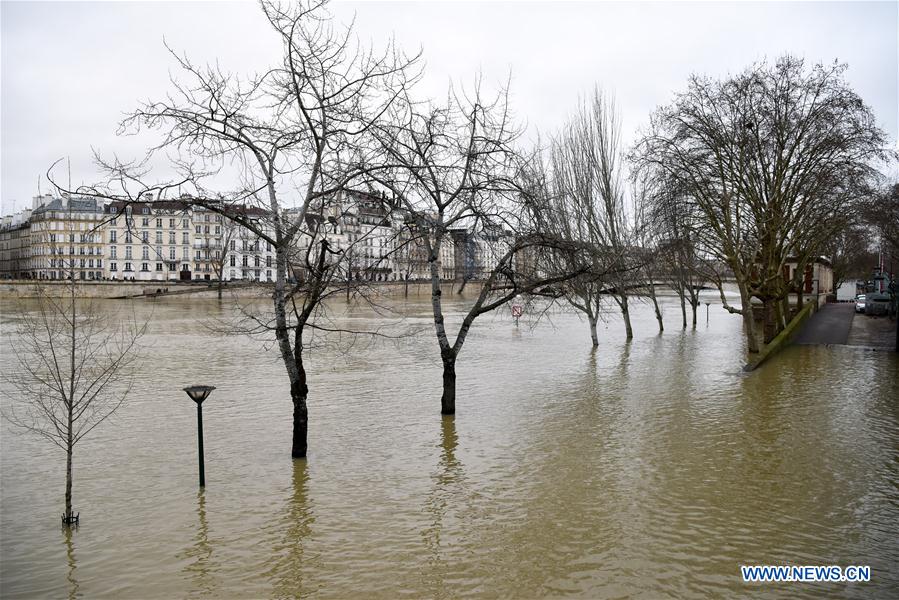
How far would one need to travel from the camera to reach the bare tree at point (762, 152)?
25484 millimetres

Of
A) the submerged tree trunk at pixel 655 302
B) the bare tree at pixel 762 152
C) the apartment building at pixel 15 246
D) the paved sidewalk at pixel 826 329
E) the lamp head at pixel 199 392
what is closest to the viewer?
the lamp head at pixel 199 392

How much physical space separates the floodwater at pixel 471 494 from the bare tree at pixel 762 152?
7557 millimetres

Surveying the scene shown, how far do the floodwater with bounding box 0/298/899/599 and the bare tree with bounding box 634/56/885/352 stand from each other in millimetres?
7557

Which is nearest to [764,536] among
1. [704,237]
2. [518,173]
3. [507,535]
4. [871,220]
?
[507,535]

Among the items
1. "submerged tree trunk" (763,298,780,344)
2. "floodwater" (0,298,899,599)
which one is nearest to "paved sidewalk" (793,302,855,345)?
"submerged tree trunk" (763,298,780,344)

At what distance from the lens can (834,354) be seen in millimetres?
28062

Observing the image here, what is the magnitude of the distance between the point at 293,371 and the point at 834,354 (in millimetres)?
24599

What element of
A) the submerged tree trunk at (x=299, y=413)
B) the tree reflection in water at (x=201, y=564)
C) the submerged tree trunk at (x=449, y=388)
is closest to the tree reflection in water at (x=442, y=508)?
the submerged tree trunk at (x=449, y=388)

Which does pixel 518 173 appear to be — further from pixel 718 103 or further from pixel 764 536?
pixel 718 103

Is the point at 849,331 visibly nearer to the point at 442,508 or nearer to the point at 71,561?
the point at 442,508

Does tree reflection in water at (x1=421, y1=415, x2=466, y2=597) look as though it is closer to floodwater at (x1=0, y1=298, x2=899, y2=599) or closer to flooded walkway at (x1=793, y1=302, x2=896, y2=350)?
floodwater at (x1=0, y1=298, x2=899, y2=599)

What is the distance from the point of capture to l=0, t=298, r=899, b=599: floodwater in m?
7.98

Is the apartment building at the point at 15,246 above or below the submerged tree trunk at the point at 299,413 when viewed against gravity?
above

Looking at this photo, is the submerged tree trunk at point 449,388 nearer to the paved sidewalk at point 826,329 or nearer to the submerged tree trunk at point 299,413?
the submerged tree trunk at point 299,413
